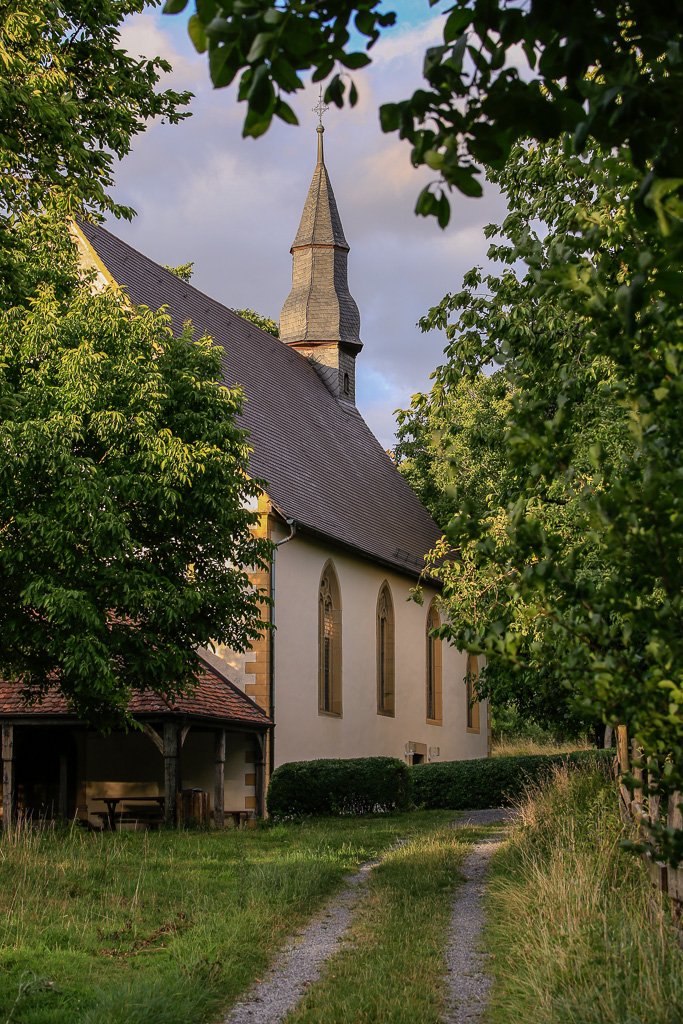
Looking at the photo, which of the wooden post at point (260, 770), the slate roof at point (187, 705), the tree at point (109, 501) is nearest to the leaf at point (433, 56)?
the tree at point (109, 501)

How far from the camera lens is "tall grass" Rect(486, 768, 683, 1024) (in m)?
4.82

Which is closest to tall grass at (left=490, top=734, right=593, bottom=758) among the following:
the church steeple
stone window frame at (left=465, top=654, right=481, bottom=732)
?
stone window frame at (left=465, top=654, right=481, bottom=732)

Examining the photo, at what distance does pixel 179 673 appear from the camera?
13.6 meters

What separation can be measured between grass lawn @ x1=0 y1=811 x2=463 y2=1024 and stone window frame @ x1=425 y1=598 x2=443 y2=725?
1402cm

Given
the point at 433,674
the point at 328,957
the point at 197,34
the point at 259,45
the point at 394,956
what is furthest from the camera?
the point at 433,674

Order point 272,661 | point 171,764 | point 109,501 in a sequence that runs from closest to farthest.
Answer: point 109,501 < point 171,764 < point 272,661

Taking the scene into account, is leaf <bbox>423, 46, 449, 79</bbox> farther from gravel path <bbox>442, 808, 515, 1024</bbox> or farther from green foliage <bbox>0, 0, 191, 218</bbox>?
green foliage <bbox>0, 0, 191, 218</bbox>

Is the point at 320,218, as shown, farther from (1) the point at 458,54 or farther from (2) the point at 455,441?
(1) the point at 458,54

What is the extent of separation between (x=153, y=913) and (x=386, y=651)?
56.8ft

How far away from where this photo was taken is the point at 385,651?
2516cm

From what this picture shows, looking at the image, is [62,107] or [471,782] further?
[471,782]

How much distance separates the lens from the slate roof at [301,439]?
2219 cm

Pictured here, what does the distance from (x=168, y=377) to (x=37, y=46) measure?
488cm

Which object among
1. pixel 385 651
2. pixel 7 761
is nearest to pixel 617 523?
pixel 7 761
